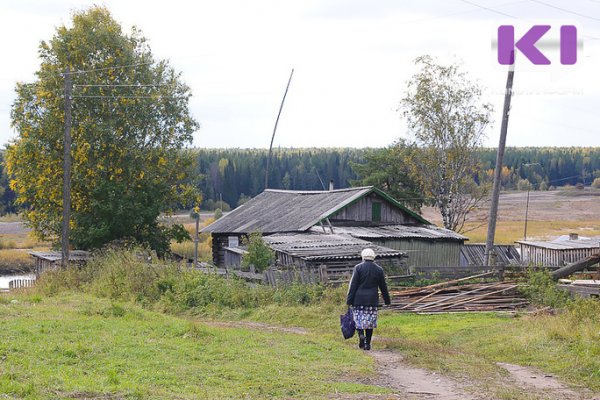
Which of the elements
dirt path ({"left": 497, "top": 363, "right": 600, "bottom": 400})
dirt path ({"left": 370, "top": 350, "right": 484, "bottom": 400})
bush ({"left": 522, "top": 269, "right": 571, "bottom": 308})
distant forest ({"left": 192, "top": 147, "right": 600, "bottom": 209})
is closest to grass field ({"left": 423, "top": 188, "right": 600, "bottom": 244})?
distant forest ({"left": 192, "top": 147, "right": 600, "bottom": 209})

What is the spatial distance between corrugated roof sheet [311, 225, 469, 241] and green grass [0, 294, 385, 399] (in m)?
18.6

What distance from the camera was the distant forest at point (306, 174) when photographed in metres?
128

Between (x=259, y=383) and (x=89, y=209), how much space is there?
31.1 meters

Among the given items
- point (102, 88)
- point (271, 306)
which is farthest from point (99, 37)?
point (271, 306)

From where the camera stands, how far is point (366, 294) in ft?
49.4

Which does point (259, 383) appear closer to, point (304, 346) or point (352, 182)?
point (304, 346)

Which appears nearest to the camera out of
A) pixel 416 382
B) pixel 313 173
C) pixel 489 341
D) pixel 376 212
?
pixel 416 382

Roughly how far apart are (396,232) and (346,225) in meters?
2.32

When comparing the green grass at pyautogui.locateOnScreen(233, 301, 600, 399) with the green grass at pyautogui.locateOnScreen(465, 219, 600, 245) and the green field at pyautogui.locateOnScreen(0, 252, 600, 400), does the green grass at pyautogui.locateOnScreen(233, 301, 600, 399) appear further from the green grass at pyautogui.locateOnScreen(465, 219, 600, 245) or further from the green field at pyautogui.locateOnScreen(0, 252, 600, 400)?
the green grass at pyautogui.locateOnScreen(465, 219, 600, 245)

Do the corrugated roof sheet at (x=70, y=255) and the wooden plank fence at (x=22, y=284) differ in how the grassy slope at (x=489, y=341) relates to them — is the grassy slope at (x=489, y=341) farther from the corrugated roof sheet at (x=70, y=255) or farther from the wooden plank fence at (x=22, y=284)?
the corrugated roof sheet at (x=70, y=255)

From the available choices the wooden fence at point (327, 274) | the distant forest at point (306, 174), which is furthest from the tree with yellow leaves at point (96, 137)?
the distant forest at point (306, 174)

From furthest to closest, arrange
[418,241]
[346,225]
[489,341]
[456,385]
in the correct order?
1. [346,225]
2. [418,241]
3. [489,341]
4. [456,385]

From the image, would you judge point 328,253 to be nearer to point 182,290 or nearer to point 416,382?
point 182,290

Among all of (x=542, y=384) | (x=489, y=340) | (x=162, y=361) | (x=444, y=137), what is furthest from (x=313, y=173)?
(x=542, y=384)
